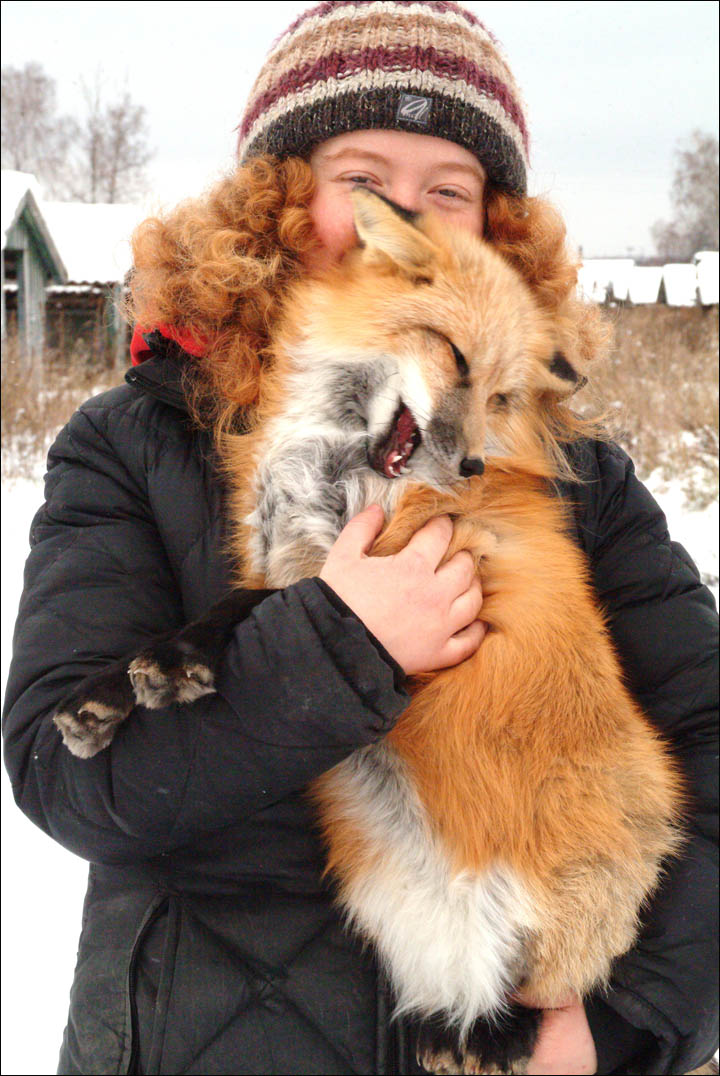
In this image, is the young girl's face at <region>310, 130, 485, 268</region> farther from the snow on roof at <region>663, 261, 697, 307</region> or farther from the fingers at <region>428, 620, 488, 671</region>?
the snow on roof at <region>663, 261, 697, 307</region>

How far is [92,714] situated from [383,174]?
4.12ft

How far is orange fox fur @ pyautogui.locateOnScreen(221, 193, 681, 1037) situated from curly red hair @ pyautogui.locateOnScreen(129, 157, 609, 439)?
2.5 inches

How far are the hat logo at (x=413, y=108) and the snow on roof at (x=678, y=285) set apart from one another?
13003 mm

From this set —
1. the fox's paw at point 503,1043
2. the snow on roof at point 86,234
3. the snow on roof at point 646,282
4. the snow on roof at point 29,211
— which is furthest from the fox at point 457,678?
the snow on roof at point 86,234

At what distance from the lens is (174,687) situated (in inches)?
54.0

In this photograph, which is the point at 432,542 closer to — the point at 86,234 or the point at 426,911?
the point at 426,911

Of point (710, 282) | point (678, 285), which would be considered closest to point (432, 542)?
point (710, 282)

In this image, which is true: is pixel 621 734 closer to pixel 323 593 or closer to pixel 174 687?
pixel 323 593

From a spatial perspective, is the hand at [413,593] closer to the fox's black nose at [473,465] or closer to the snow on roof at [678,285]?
the fox's black nose at [473,465]

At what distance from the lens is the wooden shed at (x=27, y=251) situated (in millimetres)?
16812

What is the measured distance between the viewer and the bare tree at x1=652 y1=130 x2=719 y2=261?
11.8 metres

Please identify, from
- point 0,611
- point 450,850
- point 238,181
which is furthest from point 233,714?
point 0,611

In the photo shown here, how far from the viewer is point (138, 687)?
4.58ft

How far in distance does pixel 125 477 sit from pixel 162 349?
0.32 meters
